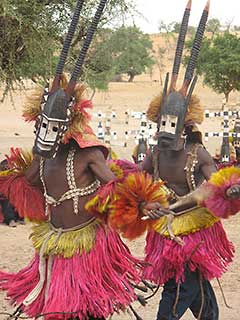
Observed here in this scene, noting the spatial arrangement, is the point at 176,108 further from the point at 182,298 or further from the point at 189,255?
the point at 182,298

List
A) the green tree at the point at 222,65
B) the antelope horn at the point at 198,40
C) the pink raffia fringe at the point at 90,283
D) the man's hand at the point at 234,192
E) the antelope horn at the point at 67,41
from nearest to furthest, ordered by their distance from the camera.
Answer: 1. the man's hand at the point at 234,192
2. the antelope horn at the point at 67,41
3. the pink raffia fringe at the point at 90,283
4. the antelope horn at the point at 198,40
5. the green tree at the point at 222,65

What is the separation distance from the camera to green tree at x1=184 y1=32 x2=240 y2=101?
3481 centimetres

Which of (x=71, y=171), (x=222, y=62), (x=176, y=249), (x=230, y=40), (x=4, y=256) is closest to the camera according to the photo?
(x=71, y=171)

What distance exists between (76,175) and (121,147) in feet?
54.7

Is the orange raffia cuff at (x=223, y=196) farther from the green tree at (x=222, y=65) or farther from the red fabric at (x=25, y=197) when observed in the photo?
the green tree at (x=222, y=65)

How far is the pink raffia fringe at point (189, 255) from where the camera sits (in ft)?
16.0

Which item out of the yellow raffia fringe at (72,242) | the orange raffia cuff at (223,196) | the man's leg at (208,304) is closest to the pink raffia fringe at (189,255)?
the man's leg at (208,304)

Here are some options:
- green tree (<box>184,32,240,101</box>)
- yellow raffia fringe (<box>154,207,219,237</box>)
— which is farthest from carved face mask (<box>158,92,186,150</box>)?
green tree (<box>184,32,240,101</box>)

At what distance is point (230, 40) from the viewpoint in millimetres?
37781

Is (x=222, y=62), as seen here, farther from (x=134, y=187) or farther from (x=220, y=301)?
(x=134, y=187)

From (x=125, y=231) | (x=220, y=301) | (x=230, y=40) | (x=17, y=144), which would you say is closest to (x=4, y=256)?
(x=220, y=301)

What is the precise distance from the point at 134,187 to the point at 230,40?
35116 mm

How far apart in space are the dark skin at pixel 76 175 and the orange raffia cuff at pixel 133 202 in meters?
0.38

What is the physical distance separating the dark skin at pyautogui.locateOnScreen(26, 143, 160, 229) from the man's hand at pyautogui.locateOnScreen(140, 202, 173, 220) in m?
0.49
